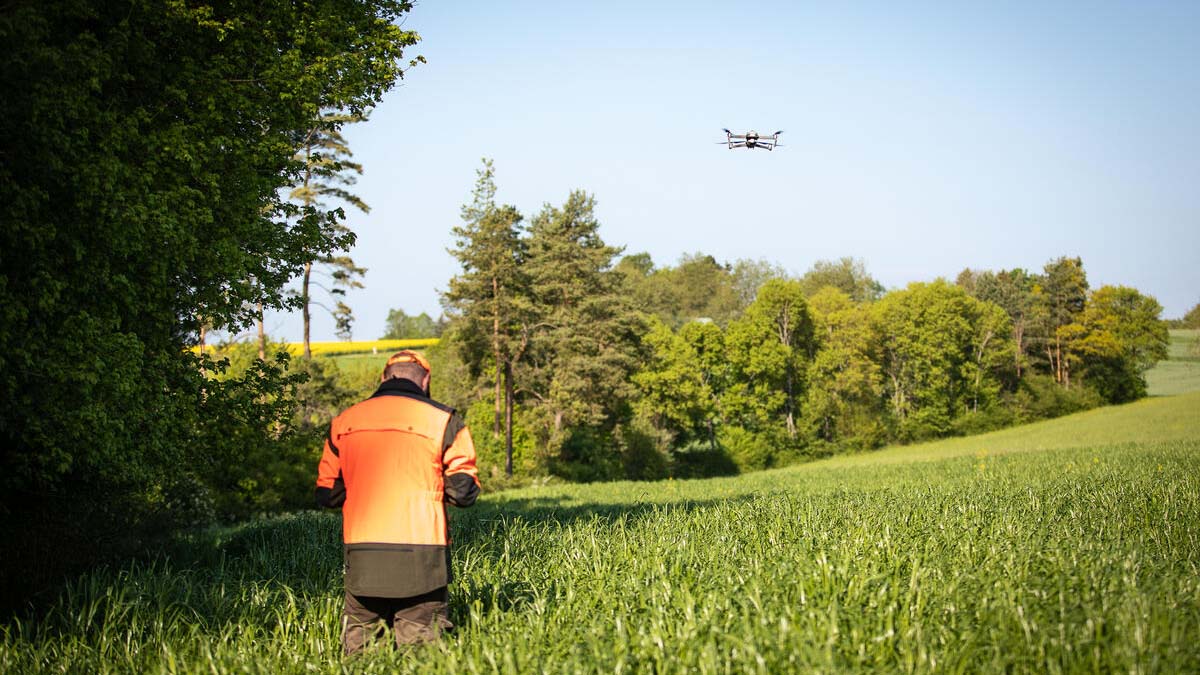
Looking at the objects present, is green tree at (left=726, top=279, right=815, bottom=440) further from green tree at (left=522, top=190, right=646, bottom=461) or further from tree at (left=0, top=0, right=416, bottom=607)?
tree at (left=0, top=0, right=416, bottom=607)

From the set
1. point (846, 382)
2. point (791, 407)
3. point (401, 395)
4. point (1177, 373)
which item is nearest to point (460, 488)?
point (401, 395)

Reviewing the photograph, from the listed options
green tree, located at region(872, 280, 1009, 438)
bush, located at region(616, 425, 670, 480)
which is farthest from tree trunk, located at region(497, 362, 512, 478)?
green tree, located at region(872, 280, 1009, 438)

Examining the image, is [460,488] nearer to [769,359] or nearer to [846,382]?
[769,359]

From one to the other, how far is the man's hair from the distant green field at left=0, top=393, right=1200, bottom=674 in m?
1.61

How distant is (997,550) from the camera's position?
6.04 m

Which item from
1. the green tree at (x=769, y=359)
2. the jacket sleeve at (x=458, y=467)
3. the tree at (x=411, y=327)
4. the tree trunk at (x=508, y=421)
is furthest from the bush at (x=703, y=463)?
the tree at (x=411, y=327)

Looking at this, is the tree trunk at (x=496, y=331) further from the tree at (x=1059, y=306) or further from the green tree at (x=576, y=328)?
the tree at (x=1059, y=306)

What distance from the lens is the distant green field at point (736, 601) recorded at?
4246mm

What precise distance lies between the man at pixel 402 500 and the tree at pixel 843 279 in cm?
9455

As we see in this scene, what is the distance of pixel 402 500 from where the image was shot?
5.06 m

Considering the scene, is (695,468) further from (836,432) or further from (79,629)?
(79,629)

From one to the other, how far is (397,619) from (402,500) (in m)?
0.80

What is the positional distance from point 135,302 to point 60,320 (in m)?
0.86

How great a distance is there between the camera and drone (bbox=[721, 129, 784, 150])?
34.2ft
